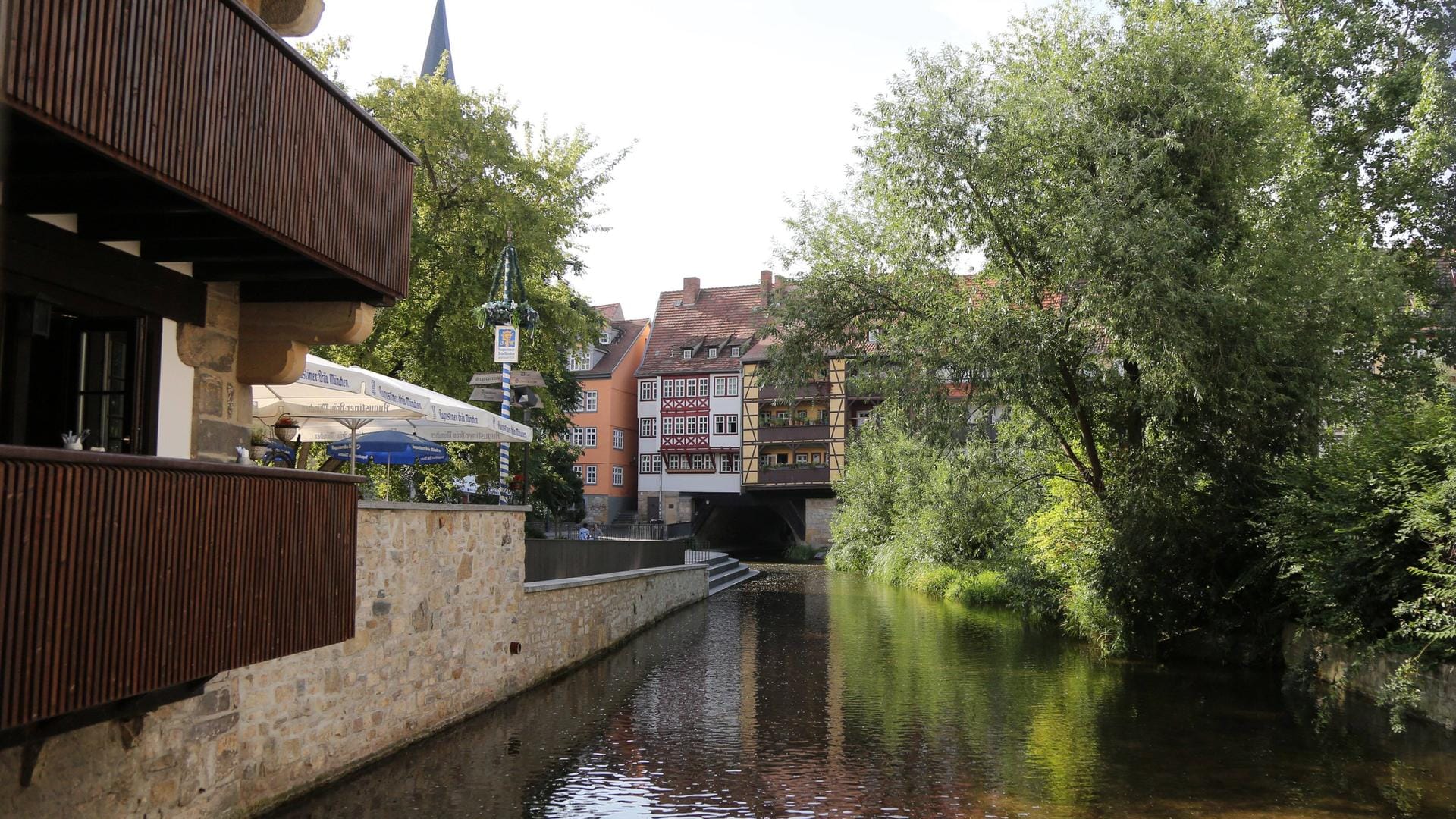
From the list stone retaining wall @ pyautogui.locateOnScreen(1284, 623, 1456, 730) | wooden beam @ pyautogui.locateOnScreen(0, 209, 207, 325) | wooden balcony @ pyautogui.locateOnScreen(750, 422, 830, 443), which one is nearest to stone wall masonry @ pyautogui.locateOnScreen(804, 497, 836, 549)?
wooden balcony @ pyautogui.locateOnScreen(750, 422, 830, 443)

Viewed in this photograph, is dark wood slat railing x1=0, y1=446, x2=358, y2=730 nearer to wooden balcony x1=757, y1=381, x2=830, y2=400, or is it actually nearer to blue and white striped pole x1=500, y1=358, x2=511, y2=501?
blue and white striped pole x1=500, y1=358, x2=511, y2=501

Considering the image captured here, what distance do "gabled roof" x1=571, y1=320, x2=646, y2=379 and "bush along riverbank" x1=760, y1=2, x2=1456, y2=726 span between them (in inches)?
1321

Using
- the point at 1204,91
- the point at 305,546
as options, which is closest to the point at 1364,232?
the point at 1204,91

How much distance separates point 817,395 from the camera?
60.8 ft

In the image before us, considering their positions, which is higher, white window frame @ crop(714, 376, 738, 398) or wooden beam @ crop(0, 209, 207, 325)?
white window frame @ crop(714, 376, 738, 398)

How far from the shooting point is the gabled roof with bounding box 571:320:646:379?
2024 inches

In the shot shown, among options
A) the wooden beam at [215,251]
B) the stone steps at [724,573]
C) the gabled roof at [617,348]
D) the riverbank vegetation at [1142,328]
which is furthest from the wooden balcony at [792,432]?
the wooden beam at [215,251]

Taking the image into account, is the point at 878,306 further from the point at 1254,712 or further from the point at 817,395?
the point at 1254,712

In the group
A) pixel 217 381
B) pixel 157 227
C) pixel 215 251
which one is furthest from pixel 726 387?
pixel 157 227

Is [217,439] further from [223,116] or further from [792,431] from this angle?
[792,431]

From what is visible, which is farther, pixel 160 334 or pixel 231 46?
pixel 160 334

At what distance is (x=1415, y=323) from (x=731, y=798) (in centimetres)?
1822

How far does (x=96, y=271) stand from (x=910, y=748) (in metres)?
7.69

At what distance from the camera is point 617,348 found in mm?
53812
